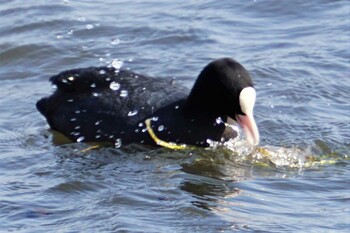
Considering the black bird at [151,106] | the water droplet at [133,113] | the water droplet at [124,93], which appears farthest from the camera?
the water droplet at [124,93]

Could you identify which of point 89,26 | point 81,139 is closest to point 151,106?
point 81,139

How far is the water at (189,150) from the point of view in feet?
20.5

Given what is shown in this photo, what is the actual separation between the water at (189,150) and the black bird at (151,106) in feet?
0.40

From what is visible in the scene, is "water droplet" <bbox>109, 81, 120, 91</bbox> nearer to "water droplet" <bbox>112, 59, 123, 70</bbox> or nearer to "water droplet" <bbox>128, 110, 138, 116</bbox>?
"water droplet" <bbox>128, 110, 138, 116</bbox>

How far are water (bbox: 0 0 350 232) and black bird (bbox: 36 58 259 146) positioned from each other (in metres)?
0.12

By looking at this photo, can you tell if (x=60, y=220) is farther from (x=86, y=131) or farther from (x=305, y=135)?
(x=305, y=135)

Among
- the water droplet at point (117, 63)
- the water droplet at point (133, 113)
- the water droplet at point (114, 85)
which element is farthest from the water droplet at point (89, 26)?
the water droplet at point (133, 113)

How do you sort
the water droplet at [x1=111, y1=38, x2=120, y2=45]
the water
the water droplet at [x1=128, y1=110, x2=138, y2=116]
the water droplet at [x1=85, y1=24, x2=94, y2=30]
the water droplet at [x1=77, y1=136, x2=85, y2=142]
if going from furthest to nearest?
the water droplet at [x1=85, y1=24, x2=94, y2=30]
the water droplet at [x1=111, y1=38, x2=120, y2=45]
the water droplet at [x1=77, y1=136, x2=85, y2=142]
the water droplet at [x1=128, y1=110, x2=138, y2=116]
the water

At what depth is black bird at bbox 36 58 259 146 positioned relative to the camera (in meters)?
7.46

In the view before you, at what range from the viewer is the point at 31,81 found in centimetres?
939

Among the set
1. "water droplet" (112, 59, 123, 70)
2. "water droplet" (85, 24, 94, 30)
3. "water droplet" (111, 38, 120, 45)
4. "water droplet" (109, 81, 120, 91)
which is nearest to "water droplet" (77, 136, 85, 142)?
"water droplet" (109, 81, 120, 91)

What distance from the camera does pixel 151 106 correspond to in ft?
25.3

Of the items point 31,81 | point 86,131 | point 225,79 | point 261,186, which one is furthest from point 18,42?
point 261,186

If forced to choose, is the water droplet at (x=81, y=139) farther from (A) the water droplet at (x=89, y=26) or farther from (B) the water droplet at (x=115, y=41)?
(A) the water droplet at (x=89, y=26)
